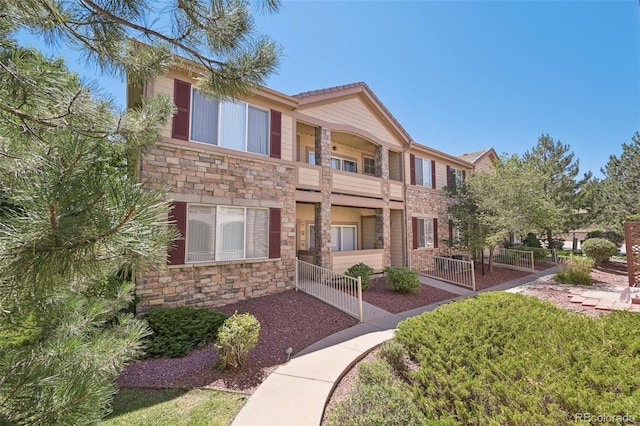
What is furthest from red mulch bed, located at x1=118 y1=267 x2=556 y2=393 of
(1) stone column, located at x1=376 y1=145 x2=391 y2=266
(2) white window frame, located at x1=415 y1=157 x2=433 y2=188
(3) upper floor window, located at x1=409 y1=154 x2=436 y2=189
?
(2) white window frame, located at x1=415 y1=157 x2=433 y2=188

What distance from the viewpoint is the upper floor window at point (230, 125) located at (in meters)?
8.33

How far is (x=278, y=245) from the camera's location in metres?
9.54

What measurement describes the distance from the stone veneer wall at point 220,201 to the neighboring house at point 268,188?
30mm

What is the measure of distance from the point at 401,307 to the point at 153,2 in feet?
30.6

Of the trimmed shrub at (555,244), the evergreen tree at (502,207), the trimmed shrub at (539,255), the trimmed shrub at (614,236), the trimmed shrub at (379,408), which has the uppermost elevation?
the evergreen tree at (502,207)

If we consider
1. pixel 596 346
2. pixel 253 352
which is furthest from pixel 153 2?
pixel 596 346

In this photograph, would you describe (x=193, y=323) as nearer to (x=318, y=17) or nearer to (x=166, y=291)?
(x=166, y=291)

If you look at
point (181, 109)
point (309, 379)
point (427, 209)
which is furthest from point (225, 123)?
point (427, 209)

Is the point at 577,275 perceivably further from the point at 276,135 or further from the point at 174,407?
the point at 174,407

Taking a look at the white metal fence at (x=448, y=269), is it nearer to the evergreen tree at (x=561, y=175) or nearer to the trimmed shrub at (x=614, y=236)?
the evergreen tree at (x=561, y=175)

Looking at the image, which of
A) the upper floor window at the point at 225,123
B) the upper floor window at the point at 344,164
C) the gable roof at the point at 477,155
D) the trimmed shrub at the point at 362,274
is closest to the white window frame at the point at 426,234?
the upper floor window at the point at 344,164

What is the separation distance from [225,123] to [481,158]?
19894 millimetres

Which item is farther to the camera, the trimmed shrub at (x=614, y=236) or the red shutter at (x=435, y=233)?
the trimmed shrub at (x=614, y=236)

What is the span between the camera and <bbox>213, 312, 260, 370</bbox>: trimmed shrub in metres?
4.85
